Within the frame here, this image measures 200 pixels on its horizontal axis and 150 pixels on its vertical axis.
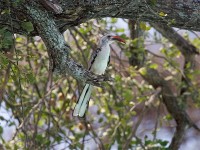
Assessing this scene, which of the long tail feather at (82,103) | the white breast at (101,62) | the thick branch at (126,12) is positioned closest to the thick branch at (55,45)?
the thick branch at (126,12)

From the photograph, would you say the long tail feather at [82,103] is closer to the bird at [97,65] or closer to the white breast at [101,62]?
the bird at [97,65]

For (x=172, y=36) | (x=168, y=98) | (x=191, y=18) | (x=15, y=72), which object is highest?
(x=191, y=18)

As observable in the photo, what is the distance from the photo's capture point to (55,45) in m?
1.43

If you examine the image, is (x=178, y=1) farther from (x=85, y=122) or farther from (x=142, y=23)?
(x=85, y=122)

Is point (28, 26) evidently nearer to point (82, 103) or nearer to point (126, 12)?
point (126, 12)

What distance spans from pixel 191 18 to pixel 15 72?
616 mm

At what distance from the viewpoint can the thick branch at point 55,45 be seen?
55.3 inches

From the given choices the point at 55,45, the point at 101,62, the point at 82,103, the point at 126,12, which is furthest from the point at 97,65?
the point at 55,45

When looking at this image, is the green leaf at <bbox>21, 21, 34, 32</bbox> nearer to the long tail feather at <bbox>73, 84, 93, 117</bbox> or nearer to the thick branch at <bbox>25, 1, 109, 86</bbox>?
the thick branch at <bbox>25, 1, 109, 86</bbox>

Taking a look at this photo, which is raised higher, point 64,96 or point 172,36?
point 172,36

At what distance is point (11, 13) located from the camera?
4.65 ft

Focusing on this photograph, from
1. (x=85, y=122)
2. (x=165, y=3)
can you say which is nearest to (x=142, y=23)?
(x=165, y=3)

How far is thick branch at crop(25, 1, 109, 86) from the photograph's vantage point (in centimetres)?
140

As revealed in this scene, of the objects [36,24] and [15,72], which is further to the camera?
[15,72]
